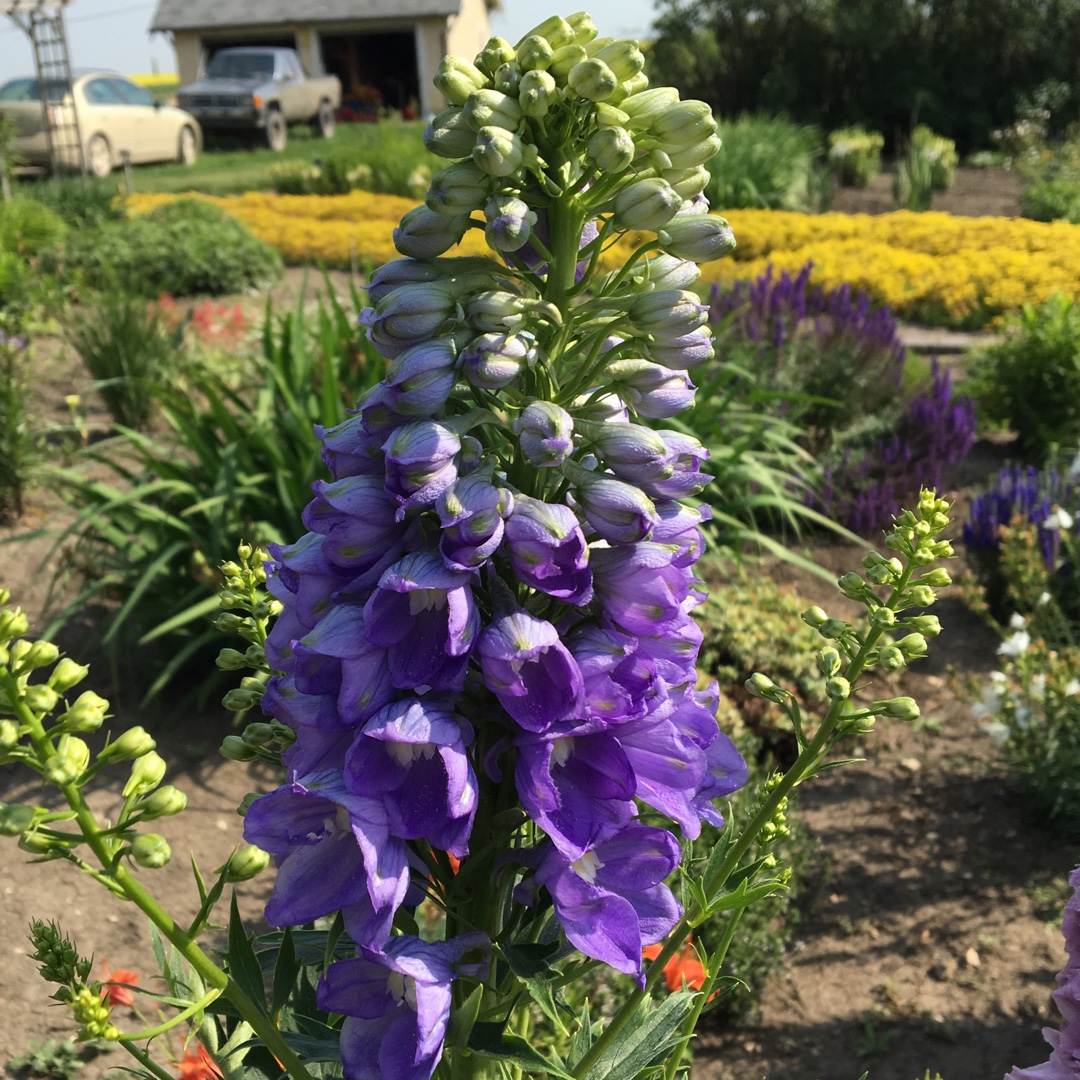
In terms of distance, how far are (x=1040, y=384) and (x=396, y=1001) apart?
6649 millimetres

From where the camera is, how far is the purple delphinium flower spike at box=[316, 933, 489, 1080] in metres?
1.03

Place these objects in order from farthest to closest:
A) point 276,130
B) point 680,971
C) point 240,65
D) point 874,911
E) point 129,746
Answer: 1. point 240,65
2. point 276,130
3. point 874,911
4. point 680,971
5. point 129,746

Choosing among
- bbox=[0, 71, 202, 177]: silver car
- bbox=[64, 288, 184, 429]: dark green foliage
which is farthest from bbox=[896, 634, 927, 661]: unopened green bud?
bbox=[0, 71, 202, 177]: silver car

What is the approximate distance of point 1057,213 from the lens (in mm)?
13398

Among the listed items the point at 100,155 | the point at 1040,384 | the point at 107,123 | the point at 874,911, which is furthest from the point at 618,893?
the point at 107,123

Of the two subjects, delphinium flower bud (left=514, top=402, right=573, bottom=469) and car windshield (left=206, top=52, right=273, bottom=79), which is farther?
car windshield (left=206, top=52, right=273, bottom=79)

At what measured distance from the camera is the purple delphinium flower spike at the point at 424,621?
1021mm

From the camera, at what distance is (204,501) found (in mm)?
3920

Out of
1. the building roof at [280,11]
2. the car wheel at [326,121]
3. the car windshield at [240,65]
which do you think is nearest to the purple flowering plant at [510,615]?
the car windshield at [240,65]

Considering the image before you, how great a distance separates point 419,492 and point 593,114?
Result: 469 millimetres

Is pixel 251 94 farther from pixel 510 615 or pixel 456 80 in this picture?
pixel 510 615

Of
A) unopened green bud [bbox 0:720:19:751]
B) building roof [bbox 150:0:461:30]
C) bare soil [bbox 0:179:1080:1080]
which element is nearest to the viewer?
unopened green bud [bbox 0:720:19:751]

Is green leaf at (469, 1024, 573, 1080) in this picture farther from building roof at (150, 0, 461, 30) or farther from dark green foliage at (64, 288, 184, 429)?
building roof at (150, 0, 461, 30)

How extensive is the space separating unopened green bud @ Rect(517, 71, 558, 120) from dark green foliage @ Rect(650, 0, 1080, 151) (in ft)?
73.6
